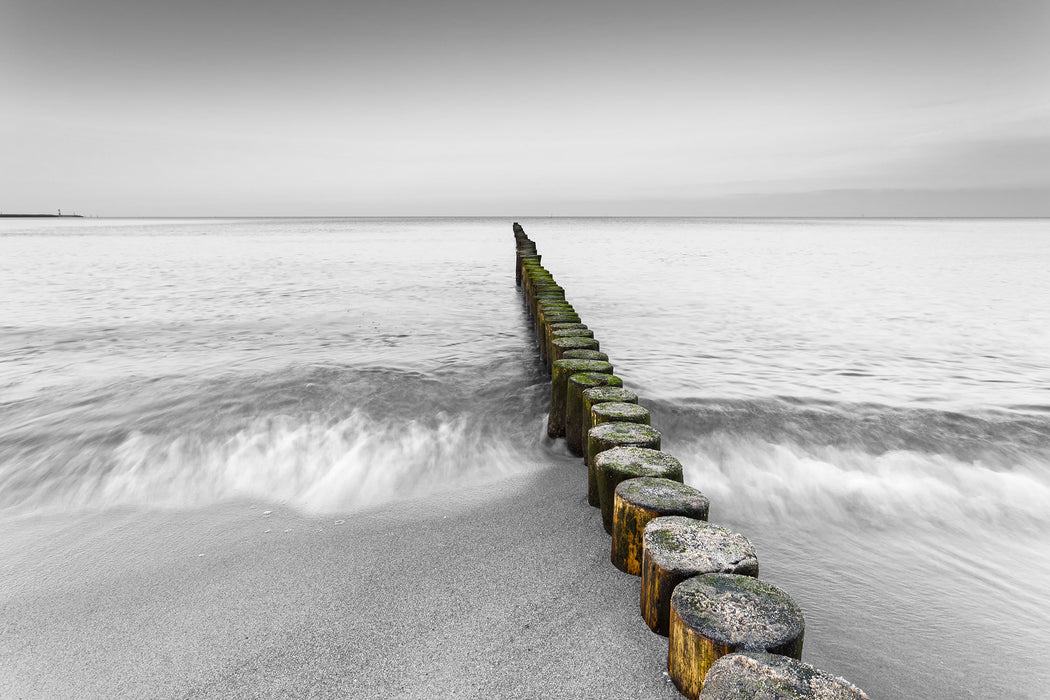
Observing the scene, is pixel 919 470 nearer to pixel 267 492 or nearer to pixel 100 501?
pixel 267 492

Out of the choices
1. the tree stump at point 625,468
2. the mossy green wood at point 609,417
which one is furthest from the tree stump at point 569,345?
the tree stump at point 625,468

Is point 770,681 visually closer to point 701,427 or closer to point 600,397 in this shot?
point 600,397

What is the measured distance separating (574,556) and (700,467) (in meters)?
2.03

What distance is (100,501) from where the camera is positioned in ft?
12.9

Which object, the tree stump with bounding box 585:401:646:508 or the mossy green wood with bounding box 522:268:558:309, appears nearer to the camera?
the tree stump with bounding box 585:401:646:508

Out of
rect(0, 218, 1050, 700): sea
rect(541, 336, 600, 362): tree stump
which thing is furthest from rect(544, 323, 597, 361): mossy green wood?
rect(0, 218, 1050, 700): sea

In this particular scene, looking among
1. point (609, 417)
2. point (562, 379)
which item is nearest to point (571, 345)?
point (562, 379)

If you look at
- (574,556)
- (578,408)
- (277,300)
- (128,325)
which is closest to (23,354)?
(128,325)

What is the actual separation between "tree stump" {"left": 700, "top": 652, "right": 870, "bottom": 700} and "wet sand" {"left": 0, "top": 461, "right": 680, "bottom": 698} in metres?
0.62

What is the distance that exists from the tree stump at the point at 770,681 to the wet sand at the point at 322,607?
62cm

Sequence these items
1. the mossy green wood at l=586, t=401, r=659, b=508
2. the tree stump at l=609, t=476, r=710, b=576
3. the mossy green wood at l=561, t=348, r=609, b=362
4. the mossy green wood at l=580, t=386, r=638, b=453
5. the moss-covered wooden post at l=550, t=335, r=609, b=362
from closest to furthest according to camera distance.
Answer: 1. the tree stump at l=609, t=476, r=710, b=576
2. the mossy green wood at l=586, t=401, r=659, b=508
3. the mossy green wood at l=580, t=386, r=638, b=453
4. the mossy green wood at l=561, t=348, r=609, b=362
5. the moss-covered wooden post at l=550, t=335, r=609, b=362

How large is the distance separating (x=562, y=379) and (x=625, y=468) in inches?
71.5

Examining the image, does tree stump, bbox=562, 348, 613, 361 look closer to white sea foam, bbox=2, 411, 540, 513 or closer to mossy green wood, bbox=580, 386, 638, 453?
mossy green wood, bbox=580, 386, 638, 453

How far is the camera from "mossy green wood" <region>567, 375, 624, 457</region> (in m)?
4.23
